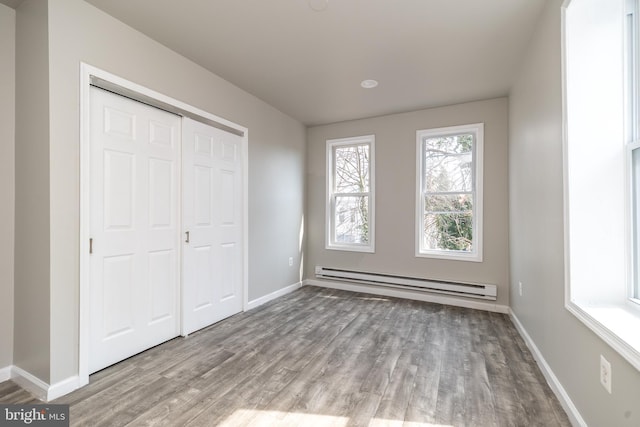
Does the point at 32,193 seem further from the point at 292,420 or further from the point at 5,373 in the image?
A: the point at 292,420

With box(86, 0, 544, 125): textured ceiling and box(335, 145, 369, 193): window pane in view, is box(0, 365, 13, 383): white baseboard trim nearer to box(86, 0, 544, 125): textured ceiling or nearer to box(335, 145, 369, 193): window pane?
box(86, 0, 544, 125): textured ceiling

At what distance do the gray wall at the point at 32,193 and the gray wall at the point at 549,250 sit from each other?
311 centimetres

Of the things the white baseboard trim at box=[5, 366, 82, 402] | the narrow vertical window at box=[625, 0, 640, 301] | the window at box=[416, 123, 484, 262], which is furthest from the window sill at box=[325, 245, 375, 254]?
the white baseboard trim at box=[5, 366, 82, 402]

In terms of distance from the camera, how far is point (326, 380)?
211 centimetres

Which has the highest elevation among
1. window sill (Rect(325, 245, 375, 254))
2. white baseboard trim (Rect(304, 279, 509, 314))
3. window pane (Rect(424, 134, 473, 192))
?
window pane (Rect(424, 134, 473, 192))

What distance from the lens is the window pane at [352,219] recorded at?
182 inches

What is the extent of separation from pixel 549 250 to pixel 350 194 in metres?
2.93

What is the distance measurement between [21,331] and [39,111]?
1.53m

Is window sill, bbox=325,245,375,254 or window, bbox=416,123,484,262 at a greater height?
window, bbox=416,123,484,262

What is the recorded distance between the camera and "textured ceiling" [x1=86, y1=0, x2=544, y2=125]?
6.98ft

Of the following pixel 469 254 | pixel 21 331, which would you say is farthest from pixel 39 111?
pixel 469 254

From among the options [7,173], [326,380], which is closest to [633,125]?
[326,380]

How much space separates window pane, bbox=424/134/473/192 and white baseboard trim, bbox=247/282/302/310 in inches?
96.2

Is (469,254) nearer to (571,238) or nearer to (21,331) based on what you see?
(571,238)
